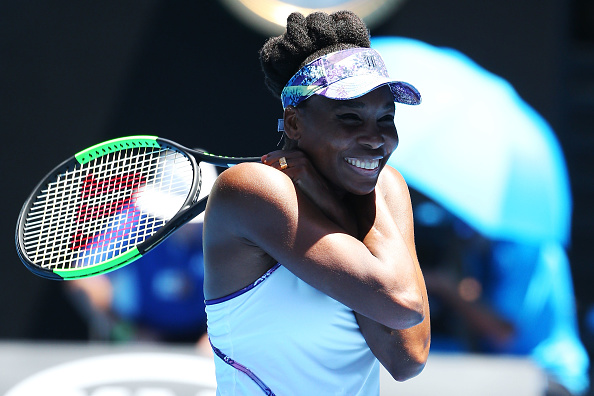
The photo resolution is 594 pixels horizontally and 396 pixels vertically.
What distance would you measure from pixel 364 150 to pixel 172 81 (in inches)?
147

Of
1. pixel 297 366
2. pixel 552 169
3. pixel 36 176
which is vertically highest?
pixel 297 366

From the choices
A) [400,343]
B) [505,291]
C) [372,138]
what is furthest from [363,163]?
[505,291]

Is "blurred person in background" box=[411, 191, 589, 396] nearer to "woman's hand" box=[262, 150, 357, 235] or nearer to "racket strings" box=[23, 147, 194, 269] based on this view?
"racket strings" box=[23, 147, 194, 269]

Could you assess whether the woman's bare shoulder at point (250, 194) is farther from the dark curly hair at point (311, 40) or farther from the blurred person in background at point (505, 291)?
the blurred person in background at point (505, 291)

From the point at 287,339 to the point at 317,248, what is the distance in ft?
0.74

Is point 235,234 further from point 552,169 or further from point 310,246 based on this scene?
point 552,169

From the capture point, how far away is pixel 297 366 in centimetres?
173

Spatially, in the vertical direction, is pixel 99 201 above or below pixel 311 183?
below

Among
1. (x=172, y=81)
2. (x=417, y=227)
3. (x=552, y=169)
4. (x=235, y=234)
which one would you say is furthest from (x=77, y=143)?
(x=235, y=234)

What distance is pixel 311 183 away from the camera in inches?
68.4

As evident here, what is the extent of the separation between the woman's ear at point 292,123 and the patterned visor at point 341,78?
0.02m

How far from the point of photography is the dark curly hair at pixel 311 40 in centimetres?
182

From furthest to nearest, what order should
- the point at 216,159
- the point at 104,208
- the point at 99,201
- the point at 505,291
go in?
the point at 505,291 → the point at 99,201 → the point at 104,208 → the point at 216,159

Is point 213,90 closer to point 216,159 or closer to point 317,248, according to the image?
point 216,159
